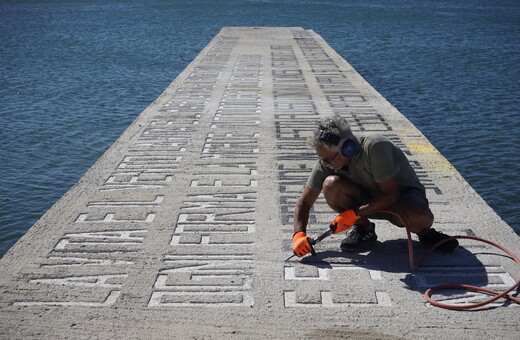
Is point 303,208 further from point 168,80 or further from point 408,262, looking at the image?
point 168,80

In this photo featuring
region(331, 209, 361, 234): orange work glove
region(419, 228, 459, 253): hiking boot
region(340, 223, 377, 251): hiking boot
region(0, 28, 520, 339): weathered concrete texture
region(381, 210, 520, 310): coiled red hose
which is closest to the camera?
region(0, 28, 520, 339): weathered concrete texture

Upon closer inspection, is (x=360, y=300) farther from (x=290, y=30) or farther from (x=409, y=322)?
(x=290, y=30)

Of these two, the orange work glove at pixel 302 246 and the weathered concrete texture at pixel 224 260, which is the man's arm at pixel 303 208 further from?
the weathered concrete texture at pixel 224 260

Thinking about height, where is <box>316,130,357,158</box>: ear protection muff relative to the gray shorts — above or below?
above

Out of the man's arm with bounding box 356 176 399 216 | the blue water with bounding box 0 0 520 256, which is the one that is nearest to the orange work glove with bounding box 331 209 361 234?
the man's arm with bounding box 356 176 399 216

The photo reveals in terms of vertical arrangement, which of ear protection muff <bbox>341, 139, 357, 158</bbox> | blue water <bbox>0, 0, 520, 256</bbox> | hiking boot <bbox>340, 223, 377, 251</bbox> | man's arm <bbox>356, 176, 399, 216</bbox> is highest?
ear protection muff <bbox>341, 139, 357, 158</bbox>

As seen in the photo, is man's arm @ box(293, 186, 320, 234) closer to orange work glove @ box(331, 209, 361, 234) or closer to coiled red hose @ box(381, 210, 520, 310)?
orange work glove @ box(331, 209, 361, 234)

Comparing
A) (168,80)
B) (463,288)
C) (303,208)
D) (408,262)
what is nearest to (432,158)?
(408,262)

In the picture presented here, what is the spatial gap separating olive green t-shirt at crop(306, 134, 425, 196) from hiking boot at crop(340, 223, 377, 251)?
445 millimetres

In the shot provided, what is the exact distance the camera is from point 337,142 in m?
5.34

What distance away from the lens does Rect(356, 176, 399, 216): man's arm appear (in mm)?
5457

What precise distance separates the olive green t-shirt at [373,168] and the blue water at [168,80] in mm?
3523

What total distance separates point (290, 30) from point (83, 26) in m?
11.5

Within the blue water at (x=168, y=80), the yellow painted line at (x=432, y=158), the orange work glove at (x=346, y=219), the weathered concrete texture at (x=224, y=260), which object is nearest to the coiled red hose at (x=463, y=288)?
the weathered concrete texture at (x=224, y=260)
